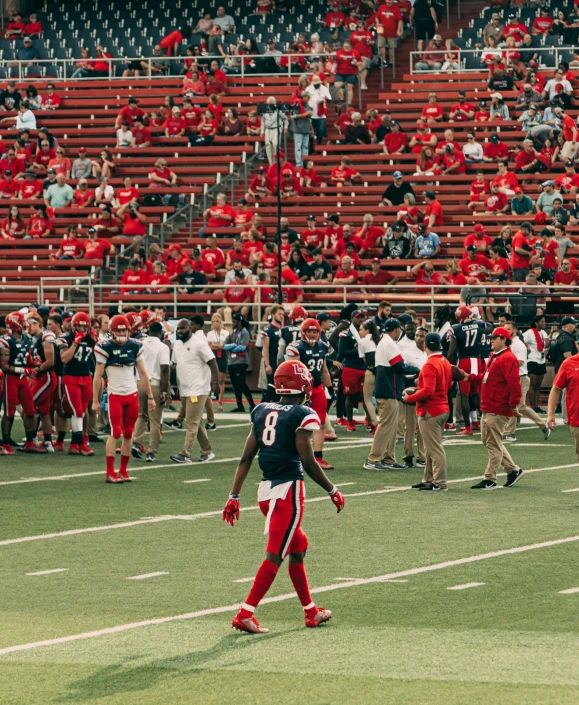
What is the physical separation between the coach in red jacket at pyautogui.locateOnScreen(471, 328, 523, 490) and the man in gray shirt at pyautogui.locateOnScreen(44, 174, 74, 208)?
19000 millimetres

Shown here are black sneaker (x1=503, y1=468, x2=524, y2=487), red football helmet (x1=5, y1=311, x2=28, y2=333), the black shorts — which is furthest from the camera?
the black shorts

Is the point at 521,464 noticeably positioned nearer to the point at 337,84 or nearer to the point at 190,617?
the point at 190,617

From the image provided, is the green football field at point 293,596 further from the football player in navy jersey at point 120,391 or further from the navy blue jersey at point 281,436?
the navy blue jersey at point 281,436

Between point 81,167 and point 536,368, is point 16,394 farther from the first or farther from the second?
point 81,167

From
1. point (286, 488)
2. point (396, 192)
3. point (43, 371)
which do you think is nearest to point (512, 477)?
point (43, 371)

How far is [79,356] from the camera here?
18812 millimetres

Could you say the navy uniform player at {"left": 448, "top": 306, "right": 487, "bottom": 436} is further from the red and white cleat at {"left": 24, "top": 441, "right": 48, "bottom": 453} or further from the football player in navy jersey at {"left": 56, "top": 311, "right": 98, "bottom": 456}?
the red and white cleat at {"left": 24, "top": 441, "right": 48, "bottom": 453}

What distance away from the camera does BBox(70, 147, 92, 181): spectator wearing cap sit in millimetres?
33156

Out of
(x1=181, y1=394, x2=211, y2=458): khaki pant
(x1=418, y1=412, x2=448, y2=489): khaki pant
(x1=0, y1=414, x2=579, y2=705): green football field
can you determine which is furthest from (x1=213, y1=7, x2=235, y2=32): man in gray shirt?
(x1=418, y1=412, x2=448, y2=489): khaki pant

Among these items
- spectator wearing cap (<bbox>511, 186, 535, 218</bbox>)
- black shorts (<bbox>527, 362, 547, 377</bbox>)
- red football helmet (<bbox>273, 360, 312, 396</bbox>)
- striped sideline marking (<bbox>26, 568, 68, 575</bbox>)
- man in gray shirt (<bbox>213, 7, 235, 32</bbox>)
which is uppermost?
man in gray shirt (<bbox>213, 7, 235, 32</bbox>)

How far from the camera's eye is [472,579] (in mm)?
10477

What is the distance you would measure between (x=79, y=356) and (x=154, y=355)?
3.44ft

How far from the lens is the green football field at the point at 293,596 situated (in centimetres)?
760

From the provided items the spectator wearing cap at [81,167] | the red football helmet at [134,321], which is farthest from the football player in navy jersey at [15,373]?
the spectator wearing cap at [81,167]
